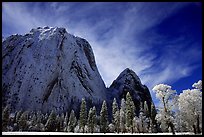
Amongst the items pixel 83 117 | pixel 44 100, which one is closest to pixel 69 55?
pixel 44 100

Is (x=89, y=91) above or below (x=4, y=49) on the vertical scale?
below

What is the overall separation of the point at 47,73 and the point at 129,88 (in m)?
68.3

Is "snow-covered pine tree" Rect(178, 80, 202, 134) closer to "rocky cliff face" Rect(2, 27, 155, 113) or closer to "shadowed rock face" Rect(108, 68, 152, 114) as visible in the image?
"rocky cliff face" Rect(2, 27, 155, 113)

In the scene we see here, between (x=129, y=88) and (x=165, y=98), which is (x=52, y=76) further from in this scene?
(x=165, y=98)

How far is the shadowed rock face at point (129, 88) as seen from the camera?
180 m

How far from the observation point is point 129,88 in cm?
18312

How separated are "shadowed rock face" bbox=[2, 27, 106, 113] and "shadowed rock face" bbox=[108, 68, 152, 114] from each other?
523 inches

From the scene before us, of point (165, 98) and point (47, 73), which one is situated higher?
point (47, 73)

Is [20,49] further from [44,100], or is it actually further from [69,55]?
[44,100]

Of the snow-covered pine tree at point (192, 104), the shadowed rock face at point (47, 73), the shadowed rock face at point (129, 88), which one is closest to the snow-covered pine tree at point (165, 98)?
the snow-covered pine tree at point (192, 104)

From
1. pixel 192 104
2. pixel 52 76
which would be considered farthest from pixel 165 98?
pixel 52 76

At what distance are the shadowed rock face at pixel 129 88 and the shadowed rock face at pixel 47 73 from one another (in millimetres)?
13287

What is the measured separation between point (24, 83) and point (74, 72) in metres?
36.2

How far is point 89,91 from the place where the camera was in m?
162
